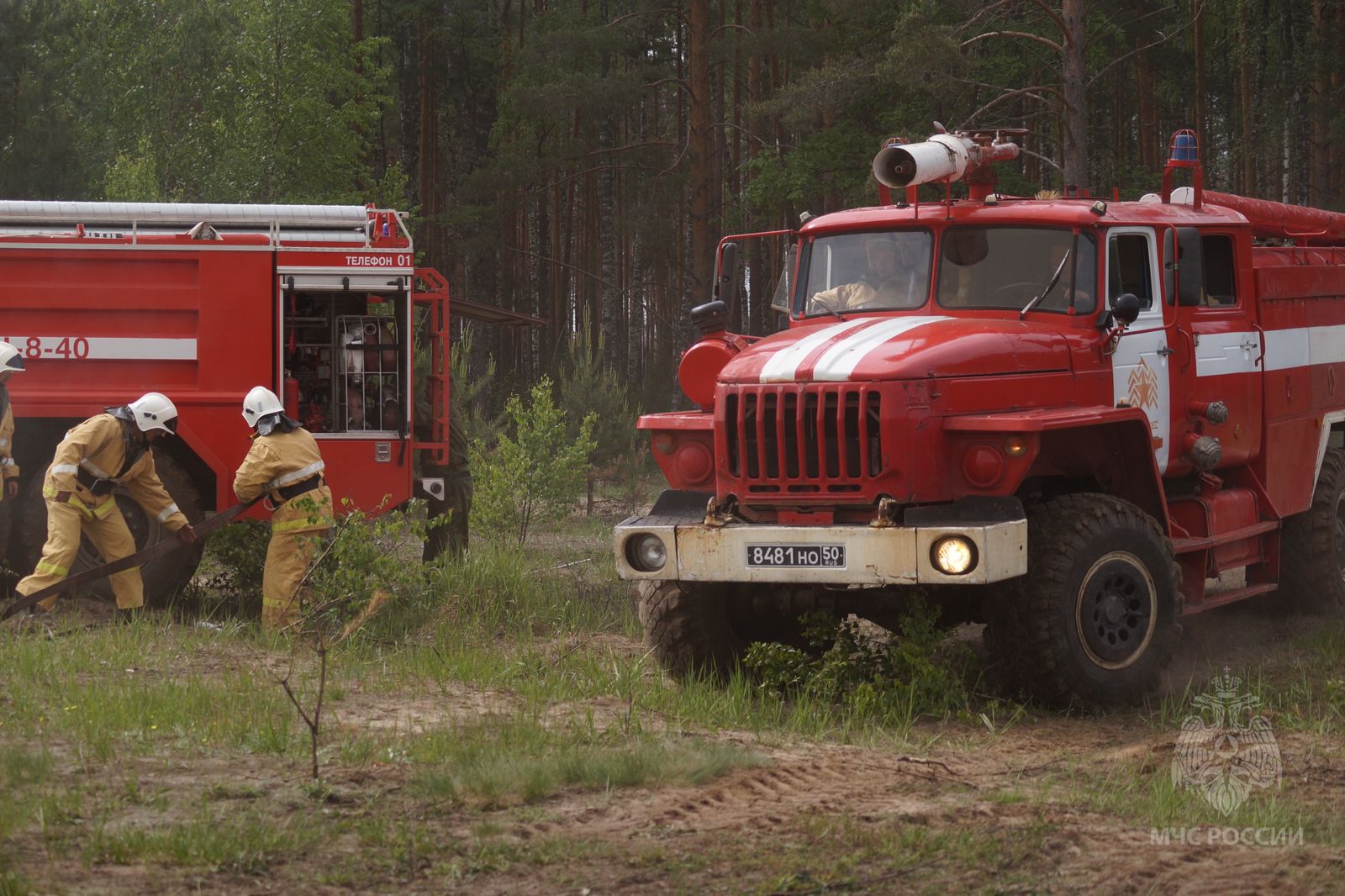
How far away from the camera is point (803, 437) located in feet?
24.2

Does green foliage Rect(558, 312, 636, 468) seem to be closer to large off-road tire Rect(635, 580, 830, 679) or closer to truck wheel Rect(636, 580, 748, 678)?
large off-road tire Rect(635, 580, 830, 679)

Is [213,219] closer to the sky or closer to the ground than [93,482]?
closer to the sky

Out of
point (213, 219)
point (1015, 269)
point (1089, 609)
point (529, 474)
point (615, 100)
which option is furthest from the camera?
point (615, 100)

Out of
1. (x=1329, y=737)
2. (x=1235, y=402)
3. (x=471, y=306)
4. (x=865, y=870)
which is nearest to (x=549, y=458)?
(x=471, y=306)

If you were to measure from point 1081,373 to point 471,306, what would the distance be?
674 cm

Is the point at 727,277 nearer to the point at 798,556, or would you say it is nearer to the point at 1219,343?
the point at 798,556

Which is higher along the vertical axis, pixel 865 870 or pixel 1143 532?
Result: pixel 1143 532

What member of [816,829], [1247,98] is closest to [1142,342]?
[816,829]

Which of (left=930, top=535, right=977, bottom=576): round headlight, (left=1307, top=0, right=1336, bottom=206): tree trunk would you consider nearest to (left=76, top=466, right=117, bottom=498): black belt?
(left=930, top=535, right=977, bottom=576): round headlight

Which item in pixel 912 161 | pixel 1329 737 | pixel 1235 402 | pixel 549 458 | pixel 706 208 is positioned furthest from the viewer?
pixel 706 208

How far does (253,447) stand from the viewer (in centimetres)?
1012

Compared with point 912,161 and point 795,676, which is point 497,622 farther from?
point 912,161

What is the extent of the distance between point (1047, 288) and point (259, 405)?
4.93m

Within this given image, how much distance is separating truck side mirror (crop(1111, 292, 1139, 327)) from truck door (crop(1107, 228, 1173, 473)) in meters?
0.25
